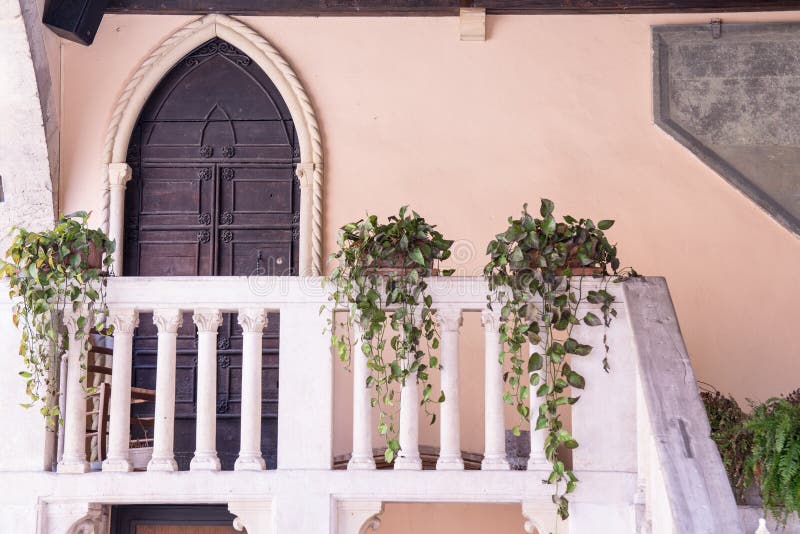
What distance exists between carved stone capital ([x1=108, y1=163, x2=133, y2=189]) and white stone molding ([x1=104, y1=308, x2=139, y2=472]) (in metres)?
2.42

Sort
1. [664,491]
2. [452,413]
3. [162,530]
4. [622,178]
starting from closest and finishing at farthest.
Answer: [664,491] < [452,413] < [162,530] < [622,178]

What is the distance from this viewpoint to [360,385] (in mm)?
4230

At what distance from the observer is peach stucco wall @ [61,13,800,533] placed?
6297mm

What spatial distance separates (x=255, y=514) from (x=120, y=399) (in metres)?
0.74

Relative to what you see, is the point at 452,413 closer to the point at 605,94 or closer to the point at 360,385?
the point at 360,385

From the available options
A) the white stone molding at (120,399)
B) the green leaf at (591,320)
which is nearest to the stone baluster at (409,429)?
the green leaf at (591,320)

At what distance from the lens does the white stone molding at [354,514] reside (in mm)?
4180

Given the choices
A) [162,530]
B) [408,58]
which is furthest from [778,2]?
[162,530]

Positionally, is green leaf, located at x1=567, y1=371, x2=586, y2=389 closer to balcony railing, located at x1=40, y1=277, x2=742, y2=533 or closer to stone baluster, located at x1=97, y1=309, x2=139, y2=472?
balcony railing, located at x1=40, y1=277, x2=742, y2=533

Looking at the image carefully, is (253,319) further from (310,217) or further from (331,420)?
(310,217)

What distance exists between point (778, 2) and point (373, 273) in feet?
12.4

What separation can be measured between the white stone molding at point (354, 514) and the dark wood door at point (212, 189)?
92.0 inches

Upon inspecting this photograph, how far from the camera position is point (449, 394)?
4191 mm

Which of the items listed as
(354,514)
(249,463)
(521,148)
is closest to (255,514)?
(249,463)
